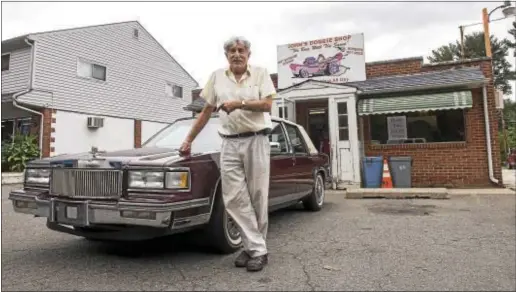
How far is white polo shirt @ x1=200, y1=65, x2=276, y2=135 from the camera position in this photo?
338 cm

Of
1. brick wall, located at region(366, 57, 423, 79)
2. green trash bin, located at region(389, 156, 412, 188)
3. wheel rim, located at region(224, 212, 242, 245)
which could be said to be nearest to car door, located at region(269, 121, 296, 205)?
wheel rim, located at region(224, 212, 242, 245)

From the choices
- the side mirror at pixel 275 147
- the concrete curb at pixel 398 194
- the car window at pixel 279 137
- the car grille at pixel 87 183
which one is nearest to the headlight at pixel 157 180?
the car grille at pixel 87 183

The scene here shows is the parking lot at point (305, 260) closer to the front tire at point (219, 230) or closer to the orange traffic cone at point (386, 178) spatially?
the front tire at point (219, 230)

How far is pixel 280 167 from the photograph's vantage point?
482cm

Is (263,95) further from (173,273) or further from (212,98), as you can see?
(173,273)

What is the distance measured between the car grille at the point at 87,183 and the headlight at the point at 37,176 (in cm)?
18

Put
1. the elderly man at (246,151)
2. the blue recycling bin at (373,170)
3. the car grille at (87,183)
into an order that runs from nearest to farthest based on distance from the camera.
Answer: the car grille at (87,183), the elderly man at (246,151), the blue recycling bin at (373,170)

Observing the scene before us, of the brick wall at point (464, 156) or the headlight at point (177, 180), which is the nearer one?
the headlight at point (177, 180)

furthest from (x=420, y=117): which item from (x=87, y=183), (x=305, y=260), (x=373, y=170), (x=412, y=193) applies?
(x=87, y=183)

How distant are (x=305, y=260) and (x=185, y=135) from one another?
2101mm

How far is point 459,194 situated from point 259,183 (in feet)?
23.4

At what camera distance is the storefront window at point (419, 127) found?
10.3m

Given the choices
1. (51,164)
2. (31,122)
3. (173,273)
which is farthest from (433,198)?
(31,122)

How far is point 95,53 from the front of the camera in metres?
17.5
